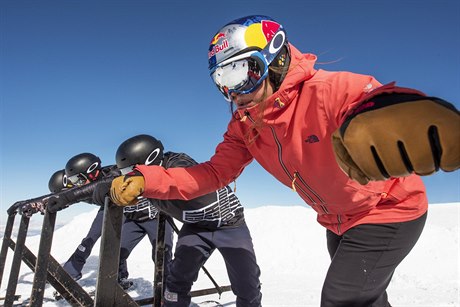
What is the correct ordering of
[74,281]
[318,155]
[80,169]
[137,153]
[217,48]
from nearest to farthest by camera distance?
[318,155] → [217,48] → [74,281] → [137,153] → [80,169]

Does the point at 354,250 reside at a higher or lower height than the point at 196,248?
higher

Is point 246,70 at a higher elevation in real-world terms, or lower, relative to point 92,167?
higher

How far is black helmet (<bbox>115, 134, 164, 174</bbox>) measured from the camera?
421 cm

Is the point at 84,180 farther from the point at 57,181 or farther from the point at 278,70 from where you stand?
the point at 278,70

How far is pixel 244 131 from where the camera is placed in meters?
2.27

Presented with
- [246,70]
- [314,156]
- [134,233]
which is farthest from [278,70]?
[134,233]

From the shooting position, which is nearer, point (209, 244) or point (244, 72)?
point (244, 72)

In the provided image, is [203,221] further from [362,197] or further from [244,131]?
[362,197]

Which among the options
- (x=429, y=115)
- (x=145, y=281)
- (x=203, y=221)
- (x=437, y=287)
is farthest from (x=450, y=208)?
(x=429, y=115)

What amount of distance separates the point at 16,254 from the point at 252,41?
280 cm

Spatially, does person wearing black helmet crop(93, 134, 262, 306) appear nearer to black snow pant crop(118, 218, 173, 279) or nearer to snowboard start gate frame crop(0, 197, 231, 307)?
snowboard start gate frame crop(0, 197, 231, 307)

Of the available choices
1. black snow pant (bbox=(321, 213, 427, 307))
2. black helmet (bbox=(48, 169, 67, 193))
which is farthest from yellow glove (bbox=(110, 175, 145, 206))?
black helmet (bbox=(48, 169, 67, 193))

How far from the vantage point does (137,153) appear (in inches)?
166

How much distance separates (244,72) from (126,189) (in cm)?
90
